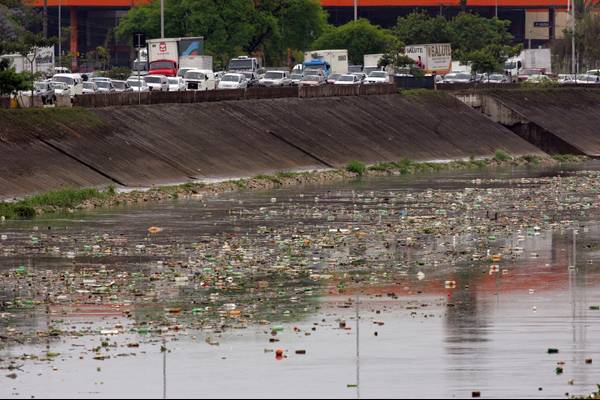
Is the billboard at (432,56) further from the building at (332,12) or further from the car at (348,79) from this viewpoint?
the building at (332,12)

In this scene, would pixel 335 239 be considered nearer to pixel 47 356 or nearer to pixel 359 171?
pixel 47 356

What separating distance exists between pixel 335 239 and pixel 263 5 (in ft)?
272

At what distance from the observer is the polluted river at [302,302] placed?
76.5ft

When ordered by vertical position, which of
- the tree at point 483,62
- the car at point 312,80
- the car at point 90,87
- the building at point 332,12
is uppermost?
the building at point 332,12

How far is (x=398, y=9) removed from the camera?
17262 centimetres

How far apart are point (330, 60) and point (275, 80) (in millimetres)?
20062

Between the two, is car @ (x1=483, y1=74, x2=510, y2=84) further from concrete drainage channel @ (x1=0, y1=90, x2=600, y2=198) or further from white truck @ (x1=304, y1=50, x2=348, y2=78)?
concrete drainage channel @ (x1=0, y1=90, x2=600, y2=198)


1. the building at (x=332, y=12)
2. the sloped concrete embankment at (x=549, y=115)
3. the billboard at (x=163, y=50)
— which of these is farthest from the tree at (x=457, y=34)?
the billboard at (x=163, y=50)

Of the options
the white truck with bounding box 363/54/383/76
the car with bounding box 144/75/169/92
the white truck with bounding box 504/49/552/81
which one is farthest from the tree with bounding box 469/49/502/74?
the car with bounding box 144/75/169/92

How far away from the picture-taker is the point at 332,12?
6732 inches

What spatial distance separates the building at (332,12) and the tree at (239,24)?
25295mm

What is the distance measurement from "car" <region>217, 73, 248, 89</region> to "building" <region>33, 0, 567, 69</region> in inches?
2256

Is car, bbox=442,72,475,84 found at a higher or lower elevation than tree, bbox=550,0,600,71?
lower

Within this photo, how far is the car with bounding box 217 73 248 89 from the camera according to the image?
9494 centimetres
